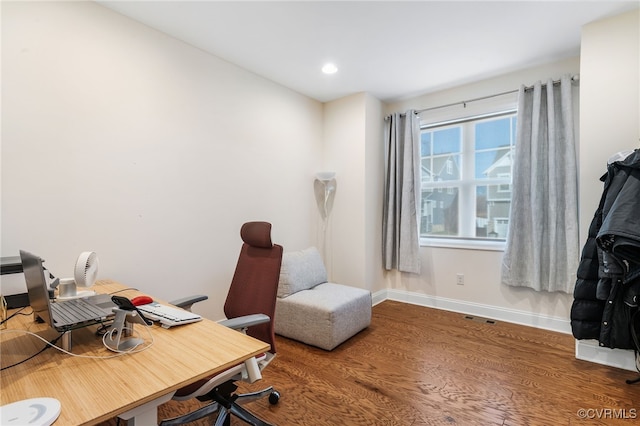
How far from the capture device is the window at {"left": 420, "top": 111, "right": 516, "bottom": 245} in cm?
335

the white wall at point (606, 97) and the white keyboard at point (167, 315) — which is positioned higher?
the white wall at point (606, 97)

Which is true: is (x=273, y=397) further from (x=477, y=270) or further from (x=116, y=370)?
(x=477, y=270)

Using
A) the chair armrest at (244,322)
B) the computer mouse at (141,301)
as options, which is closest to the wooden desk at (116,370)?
the chair armrest at (244,322)

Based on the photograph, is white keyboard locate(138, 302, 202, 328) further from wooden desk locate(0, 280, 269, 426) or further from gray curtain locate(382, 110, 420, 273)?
gray curtain locate(382, 110, 420, 273)

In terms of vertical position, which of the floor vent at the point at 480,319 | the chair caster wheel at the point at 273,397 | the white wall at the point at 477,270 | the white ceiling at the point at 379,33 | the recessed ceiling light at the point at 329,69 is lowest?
the floor vent at the point at 480,319

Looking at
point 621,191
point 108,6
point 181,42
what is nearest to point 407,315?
point 621,191

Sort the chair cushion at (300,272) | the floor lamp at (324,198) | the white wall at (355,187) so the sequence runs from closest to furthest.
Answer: the chair cushion at (300,272) → the white wall at (355,187) → the floor lamp at (324,198)

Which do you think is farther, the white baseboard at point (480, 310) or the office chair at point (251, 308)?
the white baseboard at point (480, 310)

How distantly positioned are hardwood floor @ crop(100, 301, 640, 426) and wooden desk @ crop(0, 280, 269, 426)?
894mm

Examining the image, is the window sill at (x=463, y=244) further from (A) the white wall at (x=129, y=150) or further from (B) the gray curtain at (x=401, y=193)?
(A) the white wall at (x=129, y=150)

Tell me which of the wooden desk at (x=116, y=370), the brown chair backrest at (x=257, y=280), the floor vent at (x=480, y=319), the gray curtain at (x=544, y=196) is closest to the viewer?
the wooden desk at (x=116, y=370)

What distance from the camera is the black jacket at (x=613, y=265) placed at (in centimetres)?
190

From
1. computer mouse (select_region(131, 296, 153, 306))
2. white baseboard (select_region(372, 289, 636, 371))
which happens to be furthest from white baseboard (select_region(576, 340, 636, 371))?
computer mouse (select_region(131, 296, 153, 306))

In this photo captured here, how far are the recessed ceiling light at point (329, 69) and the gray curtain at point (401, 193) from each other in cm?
117
